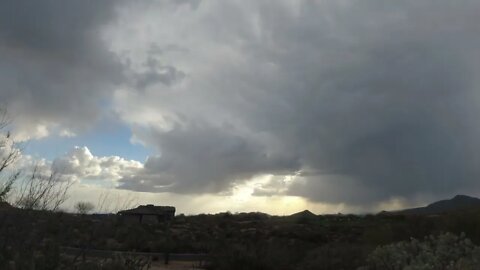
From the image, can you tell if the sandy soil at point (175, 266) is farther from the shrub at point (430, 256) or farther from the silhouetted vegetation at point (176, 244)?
the shrub at point (430, 256)

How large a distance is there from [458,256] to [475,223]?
14.5 metres

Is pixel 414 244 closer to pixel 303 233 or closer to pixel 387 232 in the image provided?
pixel 387 232

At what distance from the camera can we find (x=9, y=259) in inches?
444

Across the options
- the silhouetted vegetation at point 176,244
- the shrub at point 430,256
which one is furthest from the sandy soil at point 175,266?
the shrub at point 430,256

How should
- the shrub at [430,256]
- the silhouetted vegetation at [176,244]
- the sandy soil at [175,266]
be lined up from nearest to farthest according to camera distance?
the silhouetted vegetation at [176,244] < the shrub at [430,256] < the sandy soil at [175,266]

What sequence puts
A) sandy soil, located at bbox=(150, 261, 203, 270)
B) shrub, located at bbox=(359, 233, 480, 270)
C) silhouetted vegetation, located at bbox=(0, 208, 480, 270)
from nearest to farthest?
silhouetted vegetation, located at bbox=(0, 208, 480, 270) → shrub, located at bbox=(359, 233, 480, 270) → sandy soil, located at bbox=(150, 261, 203, 270)

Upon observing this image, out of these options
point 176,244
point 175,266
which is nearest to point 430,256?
point 175,266

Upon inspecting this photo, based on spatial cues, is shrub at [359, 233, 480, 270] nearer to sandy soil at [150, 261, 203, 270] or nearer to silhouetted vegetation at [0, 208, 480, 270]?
silhouetted vegetation at [0, 208, 480, 270]

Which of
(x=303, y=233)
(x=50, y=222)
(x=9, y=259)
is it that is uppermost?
(x=303, y=233)

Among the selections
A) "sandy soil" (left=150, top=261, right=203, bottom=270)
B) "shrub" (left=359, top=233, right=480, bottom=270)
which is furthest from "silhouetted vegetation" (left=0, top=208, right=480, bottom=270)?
"sandy soil" (left=150, top=261, right=203, bottom=270)

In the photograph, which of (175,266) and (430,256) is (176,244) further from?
(430,256)

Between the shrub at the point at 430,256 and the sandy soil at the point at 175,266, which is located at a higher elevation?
the sandy soil at the point at 175,266

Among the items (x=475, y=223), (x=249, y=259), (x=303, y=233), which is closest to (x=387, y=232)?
(x=475, y=223)

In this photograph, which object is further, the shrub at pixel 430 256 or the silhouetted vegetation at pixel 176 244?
the shrub at pixel 430 256
